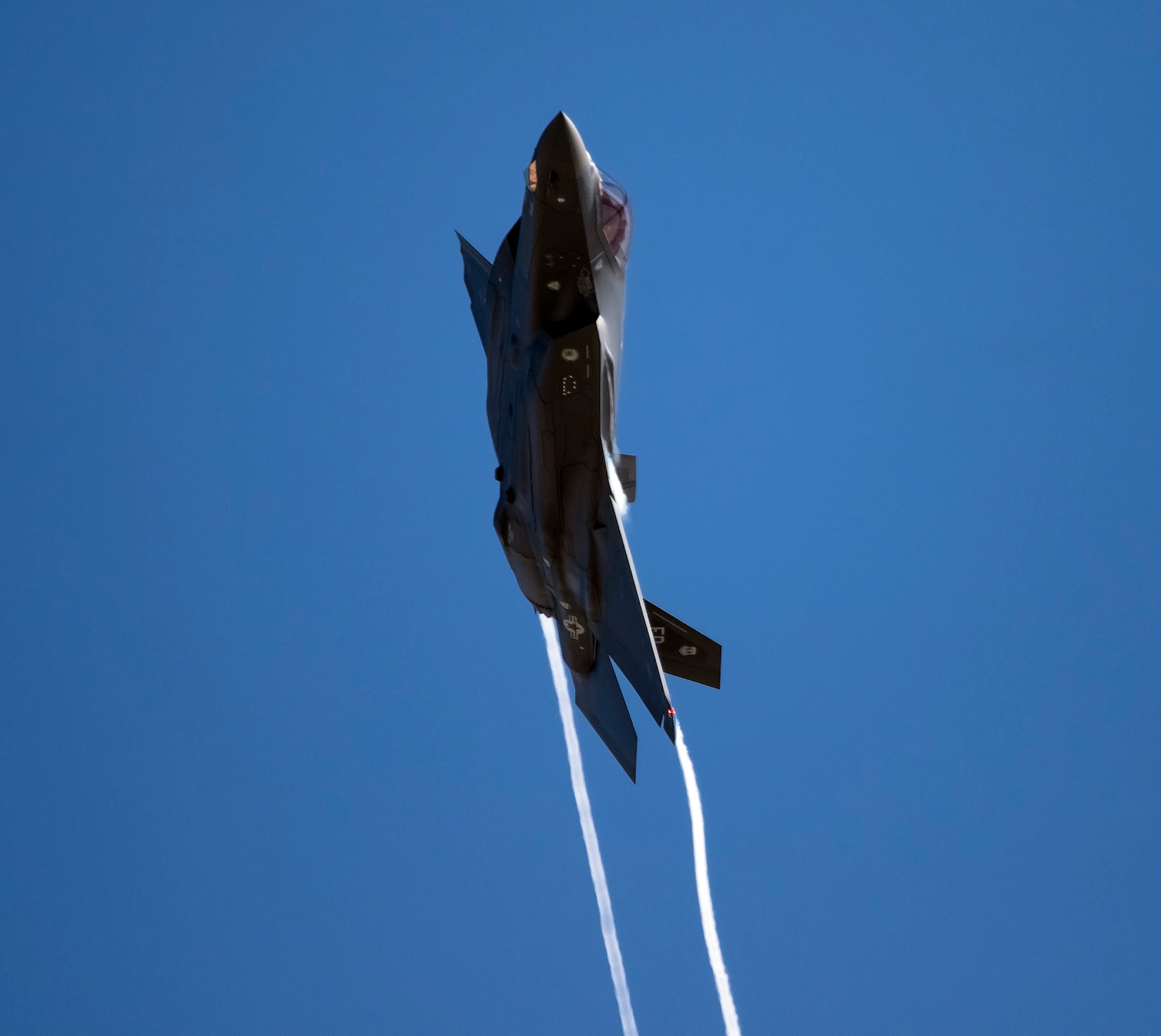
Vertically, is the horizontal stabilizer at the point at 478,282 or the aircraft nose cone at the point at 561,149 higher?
the aircraft nose cone at the point at 561,149

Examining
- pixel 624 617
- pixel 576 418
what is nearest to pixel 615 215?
pixel 576 418

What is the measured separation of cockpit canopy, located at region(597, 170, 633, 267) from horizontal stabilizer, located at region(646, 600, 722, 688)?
19.0 feet

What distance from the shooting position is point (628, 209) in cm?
2202

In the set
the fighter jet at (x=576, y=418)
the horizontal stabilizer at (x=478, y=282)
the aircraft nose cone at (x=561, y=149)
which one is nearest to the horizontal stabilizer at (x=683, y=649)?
the fighter jet at (x=576, y=418)

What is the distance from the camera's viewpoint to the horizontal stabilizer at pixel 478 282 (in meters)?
24.4

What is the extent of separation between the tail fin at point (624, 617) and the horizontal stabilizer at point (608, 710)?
24.7 inches

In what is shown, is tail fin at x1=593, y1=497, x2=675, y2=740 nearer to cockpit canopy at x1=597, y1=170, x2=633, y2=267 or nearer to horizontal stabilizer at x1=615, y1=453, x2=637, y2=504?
horizontal stabilizer at x1=615, y1=453, x2=637, y2=504

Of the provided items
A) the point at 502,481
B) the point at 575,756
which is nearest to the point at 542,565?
the point at 502,481

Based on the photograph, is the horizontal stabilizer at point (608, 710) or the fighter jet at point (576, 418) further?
the horizontal stabilizer at point (608, 710)

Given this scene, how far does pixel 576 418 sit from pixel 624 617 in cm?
311

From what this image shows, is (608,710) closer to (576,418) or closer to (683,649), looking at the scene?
(683,649)

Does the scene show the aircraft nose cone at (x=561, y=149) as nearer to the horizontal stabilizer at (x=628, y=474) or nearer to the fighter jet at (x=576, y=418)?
the fighter jet at (x=576, y=418)

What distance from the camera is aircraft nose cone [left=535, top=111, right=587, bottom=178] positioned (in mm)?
20469

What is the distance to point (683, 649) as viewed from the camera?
23094 mm
